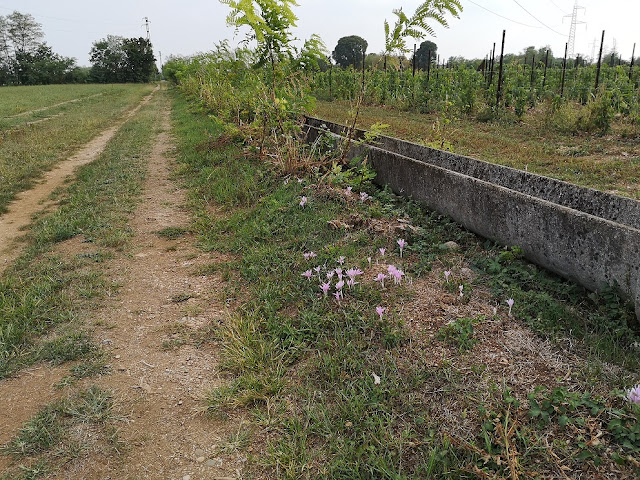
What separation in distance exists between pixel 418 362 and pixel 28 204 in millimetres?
5895

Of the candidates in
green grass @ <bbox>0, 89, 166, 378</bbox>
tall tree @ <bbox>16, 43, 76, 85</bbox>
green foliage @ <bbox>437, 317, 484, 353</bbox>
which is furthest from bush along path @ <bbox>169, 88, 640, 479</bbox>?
tall tree @ <bbox>16, 43, 76, 85</bbox>

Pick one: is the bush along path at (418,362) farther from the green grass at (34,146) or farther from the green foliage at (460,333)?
the green grass at (34,146)

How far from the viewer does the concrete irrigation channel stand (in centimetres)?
252

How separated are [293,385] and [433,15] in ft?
14.1

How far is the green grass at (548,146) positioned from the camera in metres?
5.95

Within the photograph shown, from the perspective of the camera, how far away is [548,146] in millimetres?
8055

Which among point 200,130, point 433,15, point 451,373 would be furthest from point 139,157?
point 451,373

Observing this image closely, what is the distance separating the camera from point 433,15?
4875 mm

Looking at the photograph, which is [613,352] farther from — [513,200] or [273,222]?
[273,222]

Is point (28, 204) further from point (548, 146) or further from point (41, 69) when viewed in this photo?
point (41, 69)


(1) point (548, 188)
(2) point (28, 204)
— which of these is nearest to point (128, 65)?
(2) point (28, 204)

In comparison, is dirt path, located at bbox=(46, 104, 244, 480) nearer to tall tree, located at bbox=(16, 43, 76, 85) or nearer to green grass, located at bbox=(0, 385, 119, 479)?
green grass, located at bbox=(0, 385, 119, 479)

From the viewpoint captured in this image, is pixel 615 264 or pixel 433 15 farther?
pixel 433 15

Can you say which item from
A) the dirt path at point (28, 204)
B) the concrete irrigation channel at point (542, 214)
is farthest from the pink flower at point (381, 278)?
the dirt path at point (28, 204)
